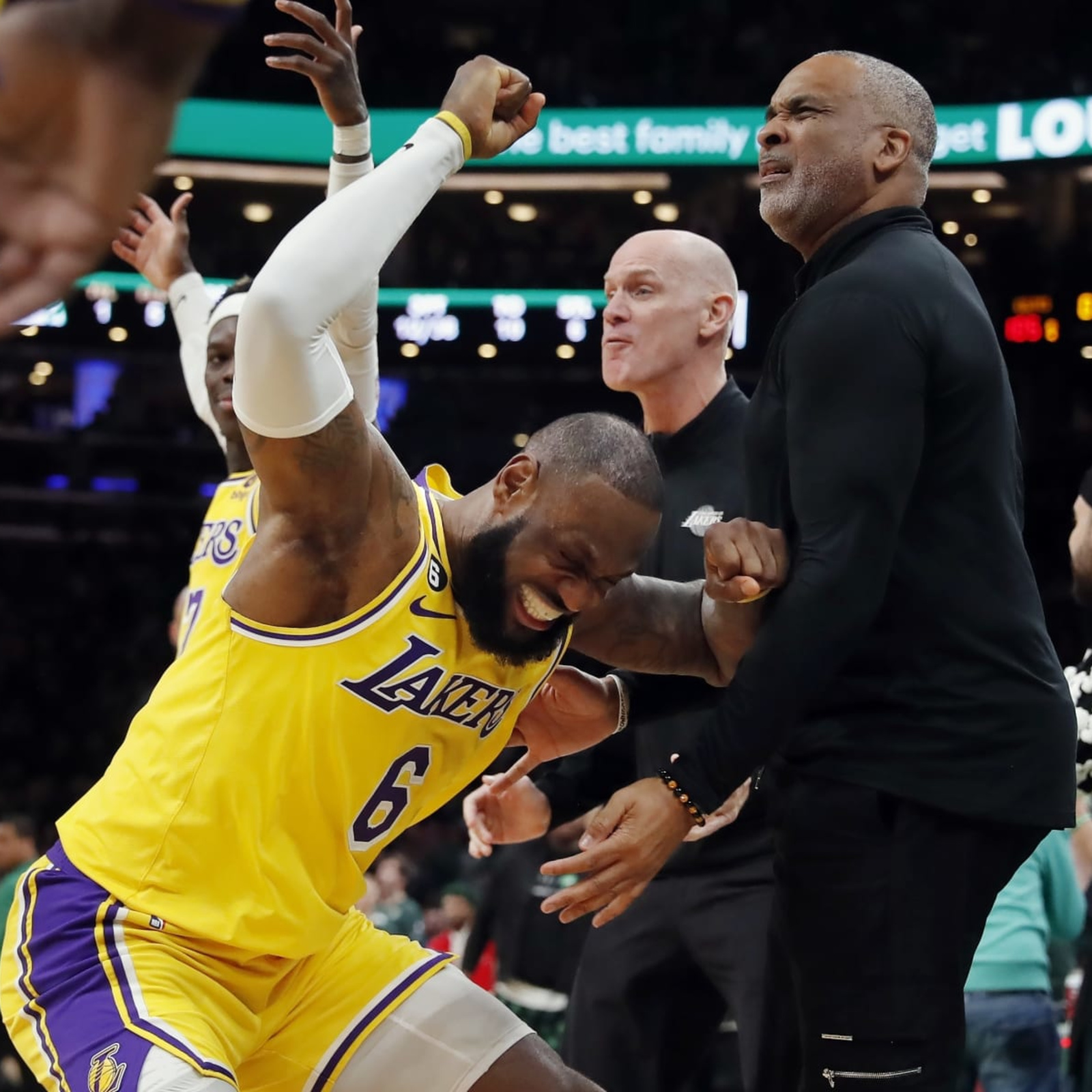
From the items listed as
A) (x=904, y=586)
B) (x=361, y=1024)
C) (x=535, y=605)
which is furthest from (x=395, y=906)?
(x=904, y=586)

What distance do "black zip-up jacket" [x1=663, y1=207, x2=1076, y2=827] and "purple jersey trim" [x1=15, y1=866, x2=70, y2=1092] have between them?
1204 millimetres

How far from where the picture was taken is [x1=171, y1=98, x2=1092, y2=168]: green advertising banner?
15391 millimetres

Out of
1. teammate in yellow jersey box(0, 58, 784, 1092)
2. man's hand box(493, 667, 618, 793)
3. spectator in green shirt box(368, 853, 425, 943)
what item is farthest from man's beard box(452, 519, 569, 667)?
spectator in green shirt box(368, 853, 425, 943)

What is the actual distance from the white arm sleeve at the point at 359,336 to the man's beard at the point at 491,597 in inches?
40.4

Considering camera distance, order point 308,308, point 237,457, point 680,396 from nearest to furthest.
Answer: point 308,308 → point 680,396 → point 237,457

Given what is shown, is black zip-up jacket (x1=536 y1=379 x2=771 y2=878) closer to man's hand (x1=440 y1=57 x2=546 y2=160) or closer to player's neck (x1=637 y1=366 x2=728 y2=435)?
player's neck (x1=637 y1=366 x2=728 y2=435)

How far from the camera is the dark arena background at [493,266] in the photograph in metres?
16.5

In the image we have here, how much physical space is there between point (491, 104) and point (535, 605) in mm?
993

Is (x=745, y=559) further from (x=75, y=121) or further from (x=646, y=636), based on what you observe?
(x=75, y=121)

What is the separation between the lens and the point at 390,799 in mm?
3111

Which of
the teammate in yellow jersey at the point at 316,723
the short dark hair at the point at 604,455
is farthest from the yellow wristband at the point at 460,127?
the short dark hair at the point at 604,455

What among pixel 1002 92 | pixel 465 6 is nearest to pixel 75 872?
pixel 1002 92

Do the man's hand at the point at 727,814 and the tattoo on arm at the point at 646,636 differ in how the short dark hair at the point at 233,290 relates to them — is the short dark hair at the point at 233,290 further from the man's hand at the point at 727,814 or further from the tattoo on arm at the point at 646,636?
the man's hand at the point at 727,814

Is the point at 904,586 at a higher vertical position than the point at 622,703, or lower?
higher
